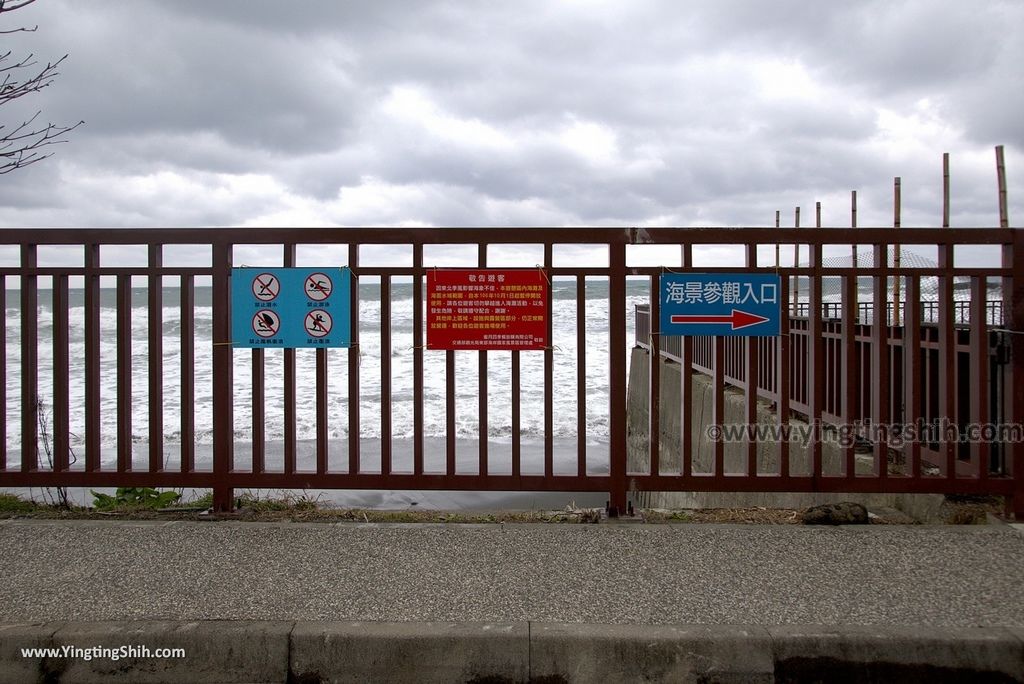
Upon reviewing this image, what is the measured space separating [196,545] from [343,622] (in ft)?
5.53

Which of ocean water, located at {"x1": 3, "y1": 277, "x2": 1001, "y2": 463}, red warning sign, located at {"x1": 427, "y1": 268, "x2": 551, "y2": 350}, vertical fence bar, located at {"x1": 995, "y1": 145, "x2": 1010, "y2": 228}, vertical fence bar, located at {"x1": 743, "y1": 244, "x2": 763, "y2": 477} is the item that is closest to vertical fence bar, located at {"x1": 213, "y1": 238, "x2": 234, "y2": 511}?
ocean water, located at {"x1": 3, "y1": 277, "x2": 1001, "y2": 463}

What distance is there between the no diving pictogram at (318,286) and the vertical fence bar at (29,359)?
198 centimetres

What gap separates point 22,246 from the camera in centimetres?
528

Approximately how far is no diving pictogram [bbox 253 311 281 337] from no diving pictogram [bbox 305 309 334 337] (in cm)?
21

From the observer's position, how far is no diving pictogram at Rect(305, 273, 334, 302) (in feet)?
17.1

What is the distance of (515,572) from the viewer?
A: 4.18 m

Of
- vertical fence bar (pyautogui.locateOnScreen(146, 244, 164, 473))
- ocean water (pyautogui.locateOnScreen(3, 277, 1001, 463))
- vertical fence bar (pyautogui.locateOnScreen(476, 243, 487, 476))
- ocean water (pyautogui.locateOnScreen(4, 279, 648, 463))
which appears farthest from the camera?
ocean water (pyautogui.locateOnScreen(4, 279, 648, 463))

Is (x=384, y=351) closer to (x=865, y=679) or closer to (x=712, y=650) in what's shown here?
(x=712, y=650)

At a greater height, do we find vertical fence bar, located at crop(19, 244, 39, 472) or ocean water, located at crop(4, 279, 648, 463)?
vertical fence bar, located at crop(19, 244, 39, 472)

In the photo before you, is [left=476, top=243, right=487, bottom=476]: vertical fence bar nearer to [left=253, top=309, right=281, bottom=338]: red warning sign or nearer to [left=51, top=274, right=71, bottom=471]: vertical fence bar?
[left=253, top=309, right=281, bottom=338]: red warning sign

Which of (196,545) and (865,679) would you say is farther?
(196,545)

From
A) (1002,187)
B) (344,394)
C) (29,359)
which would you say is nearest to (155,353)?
(29,359)

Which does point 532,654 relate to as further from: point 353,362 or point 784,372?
point 784,372

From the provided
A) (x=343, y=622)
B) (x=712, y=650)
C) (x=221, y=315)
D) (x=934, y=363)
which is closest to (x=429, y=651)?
(x=343, y=622)
